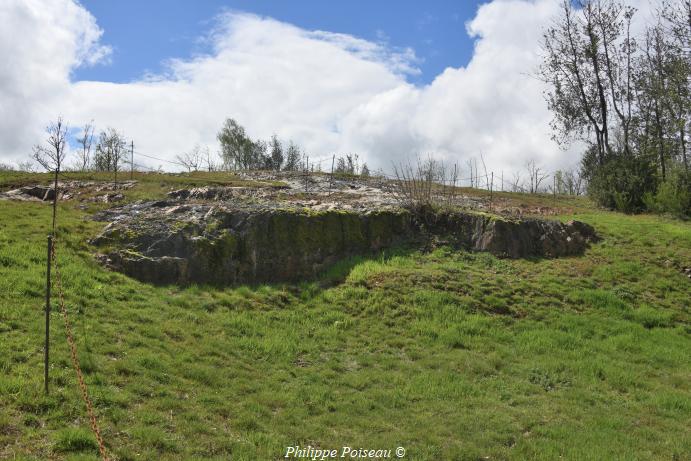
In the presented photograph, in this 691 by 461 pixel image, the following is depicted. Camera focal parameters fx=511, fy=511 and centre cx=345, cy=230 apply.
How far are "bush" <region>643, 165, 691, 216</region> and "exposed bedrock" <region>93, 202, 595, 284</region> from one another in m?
7.44

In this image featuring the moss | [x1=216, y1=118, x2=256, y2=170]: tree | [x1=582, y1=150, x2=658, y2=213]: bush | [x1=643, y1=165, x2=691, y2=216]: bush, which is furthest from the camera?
[x1=216, y1=118, x2=256, y2=170]: tree

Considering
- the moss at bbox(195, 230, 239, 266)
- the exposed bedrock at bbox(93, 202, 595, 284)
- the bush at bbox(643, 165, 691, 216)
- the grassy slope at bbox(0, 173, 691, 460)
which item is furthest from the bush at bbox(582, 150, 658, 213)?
the moss at bbox(195, 230, 239, 266)

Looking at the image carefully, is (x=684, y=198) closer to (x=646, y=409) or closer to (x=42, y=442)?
(x=646, y=409)

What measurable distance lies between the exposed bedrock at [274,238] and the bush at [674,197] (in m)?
7.44

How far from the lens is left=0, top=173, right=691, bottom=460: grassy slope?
711 cm

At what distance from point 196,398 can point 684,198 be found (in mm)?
23978

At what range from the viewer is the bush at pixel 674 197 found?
23391 mm

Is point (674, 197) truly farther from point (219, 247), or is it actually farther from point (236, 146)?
point (236, 146)

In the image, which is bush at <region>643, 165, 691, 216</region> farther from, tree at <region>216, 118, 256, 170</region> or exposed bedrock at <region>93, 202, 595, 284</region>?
tree at <region>216, 118, 256, 170</region>

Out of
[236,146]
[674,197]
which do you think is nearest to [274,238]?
[674,197]

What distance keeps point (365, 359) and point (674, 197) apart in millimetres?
19525

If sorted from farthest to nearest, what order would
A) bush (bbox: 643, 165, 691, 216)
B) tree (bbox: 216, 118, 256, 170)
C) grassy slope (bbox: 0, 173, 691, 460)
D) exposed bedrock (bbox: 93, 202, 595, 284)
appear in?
tree (bbox: 216, 118, 256, 170)
bush (bbox: 643, 165, 691, 216)
exposed bedrock (bbox: 93, 202, 595, 284)
grassy slope (bbox: 0, 173, 691, 460)

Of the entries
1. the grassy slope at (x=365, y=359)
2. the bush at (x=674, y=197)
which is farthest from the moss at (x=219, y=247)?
the bush at (x=674, y=197)

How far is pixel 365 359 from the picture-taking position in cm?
1072
